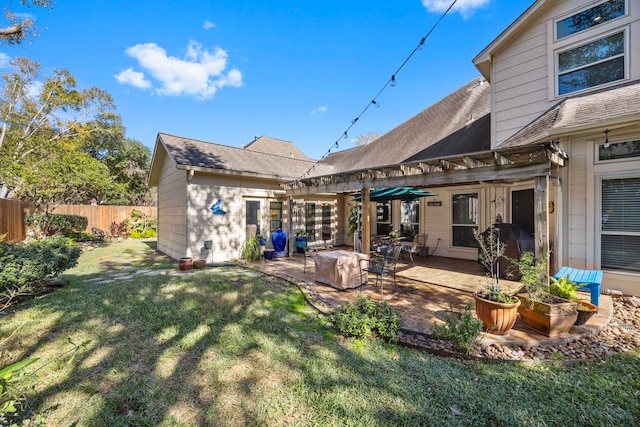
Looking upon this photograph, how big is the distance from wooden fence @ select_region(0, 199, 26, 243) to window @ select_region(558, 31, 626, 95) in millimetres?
18280

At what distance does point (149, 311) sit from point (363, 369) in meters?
3.83

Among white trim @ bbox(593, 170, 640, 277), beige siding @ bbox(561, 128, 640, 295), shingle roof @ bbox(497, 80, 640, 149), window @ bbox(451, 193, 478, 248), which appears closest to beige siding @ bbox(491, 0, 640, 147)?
shingle roof @ bbox(497, 80, 640, 149)

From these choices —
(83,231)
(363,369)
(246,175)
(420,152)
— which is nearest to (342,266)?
(363,369)

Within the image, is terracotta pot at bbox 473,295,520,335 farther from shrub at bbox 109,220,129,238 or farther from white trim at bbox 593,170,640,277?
shrub at bbox 109,220,129,238

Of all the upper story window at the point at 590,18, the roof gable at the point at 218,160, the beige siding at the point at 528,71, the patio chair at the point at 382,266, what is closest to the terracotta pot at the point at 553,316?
the patio chair at the point at 382,266

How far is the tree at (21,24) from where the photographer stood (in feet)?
14.0

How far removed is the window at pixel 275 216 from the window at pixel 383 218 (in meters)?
4.28

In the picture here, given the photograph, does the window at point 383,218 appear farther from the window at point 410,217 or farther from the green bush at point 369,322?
the green bush at point 369,322

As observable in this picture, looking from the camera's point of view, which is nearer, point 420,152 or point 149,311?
point 149,311

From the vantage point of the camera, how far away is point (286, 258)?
30.8ft

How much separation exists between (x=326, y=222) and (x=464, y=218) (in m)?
5.62

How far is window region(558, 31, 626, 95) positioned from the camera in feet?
17.5

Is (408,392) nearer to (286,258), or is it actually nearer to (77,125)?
(286,258)

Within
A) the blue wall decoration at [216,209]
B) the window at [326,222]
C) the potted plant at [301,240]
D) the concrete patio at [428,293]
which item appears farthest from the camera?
the window at [326,222]
